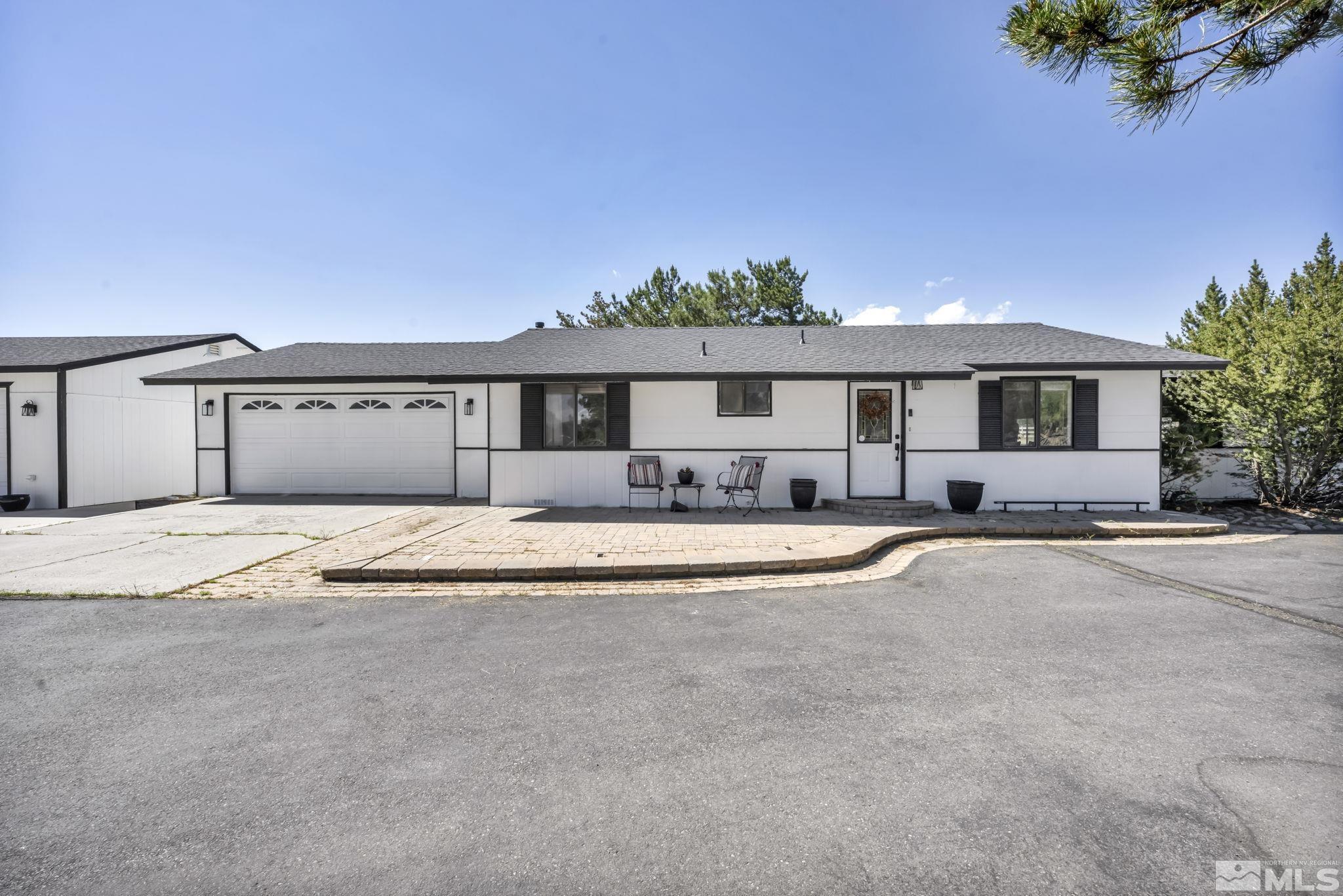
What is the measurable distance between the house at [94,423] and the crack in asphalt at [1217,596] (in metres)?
17.3

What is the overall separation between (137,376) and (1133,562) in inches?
725

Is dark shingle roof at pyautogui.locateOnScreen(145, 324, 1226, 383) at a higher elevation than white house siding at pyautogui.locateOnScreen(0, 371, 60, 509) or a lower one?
→ higher

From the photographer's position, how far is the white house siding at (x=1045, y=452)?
9.76 metres

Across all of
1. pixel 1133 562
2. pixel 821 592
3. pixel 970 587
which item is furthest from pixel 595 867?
pixel 1133 562

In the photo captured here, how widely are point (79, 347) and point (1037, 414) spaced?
20675mm

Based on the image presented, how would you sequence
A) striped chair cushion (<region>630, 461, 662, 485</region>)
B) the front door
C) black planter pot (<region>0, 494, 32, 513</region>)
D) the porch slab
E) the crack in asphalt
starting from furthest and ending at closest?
black planter pot (<region>0, 494, 32, 513</region>) < the front door < striped chair cushion (<region>630, 461, 662, 485</region>) < the porch slab < the crack in asphalt

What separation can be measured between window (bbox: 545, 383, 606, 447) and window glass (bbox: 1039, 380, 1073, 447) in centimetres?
783

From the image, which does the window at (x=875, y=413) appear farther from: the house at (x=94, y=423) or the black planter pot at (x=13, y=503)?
the black planter pot at (x=13, y=503)

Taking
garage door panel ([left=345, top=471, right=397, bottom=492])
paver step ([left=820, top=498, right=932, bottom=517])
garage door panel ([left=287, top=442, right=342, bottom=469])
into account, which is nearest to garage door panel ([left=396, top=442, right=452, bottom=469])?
garage door panel ([left=345, top=471, right=397, bottom=492])

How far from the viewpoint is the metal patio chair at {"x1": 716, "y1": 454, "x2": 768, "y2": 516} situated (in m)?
9.65

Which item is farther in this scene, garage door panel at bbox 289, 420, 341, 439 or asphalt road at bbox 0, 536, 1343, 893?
garage door panel at bbox 289, 420, 341, 439

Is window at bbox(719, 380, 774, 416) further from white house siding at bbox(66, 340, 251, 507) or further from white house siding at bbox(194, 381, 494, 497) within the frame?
white house siding at bbox(66, 340, 251, 507)

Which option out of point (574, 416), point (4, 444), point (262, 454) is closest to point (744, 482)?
point (574, 416)

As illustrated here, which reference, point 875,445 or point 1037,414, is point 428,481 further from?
point 1037,414
